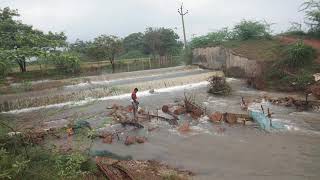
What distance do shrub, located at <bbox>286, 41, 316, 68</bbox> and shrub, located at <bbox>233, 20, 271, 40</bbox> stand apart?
872cm

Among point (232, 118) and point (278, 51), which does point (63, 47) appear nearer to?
point (232, 118)

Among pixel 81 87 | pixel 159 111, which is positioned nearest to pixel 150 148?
pixel 159 111

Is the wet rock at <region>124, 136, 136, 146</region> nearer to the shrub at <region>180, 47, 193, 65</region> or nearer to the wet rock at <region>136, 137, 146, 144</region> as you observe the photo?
the wet rock at <region>136, 137, 146, 144</region>

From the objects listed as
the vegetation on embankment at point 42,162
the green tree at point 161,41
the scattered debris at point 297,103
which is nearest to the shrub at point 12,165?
the vegetation on embankment at point 42,162

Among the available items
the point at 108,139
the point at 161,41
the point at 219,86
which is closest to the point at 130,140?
the point at 108,139

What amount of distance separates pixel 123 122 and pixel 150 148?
3.21 meters

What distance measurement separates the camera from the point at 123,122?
1489cm

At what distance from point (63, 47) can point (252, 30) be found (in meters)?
20.2

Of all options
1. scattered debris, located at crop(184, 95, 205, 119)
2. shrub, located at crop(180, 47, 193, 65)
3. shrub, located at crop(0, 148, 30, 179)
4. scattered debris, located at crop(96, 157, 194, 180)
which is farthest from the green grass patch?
shrub, located at crop(0, 148, 30, 179)

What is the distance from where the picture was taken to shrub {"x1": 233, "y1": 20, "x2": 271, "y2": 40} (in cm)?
3169

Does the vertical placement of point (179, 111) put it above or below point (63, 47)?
below

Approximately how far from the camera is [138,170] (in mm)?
9469

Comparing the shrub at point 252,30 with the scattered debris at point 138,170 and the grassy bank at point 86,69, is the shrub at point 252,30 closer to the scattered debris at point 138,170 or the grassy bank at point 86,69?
the grassy bank at point 86,69

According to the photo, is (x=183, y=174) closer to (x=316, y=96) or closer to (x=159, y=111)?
(x=159, y=111)
